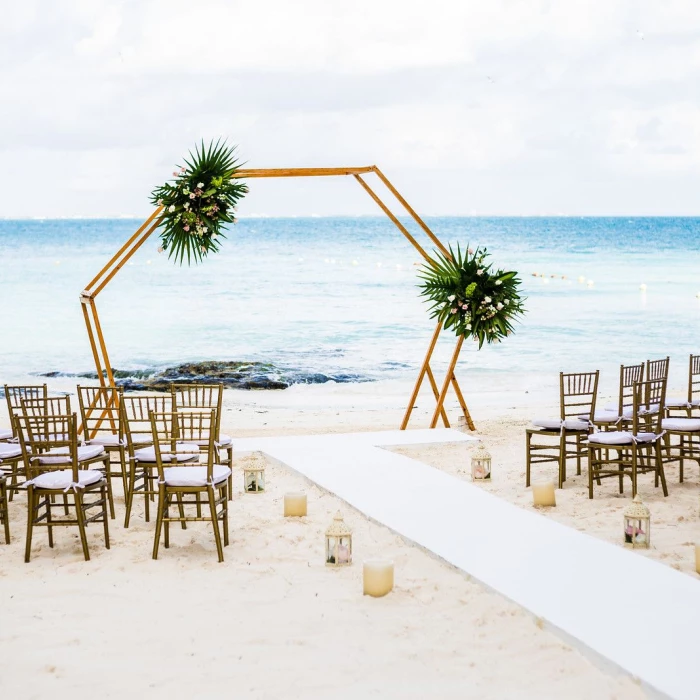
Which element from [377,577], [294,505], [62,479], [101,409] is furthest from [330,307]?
[377,577]

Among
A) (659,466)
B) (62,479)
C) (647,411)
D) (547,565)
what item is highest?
(647,411)

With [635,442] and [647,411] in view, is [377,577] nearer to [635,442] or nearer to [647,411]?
[635,442]

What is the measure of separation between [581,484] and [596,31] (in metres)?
42.8

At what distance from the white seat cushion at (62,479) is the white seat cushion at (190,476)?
42cm

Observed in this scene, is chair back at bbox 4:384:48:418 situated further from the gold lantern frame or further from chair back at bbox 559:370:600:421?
chair back at bbox 559:370:600:421

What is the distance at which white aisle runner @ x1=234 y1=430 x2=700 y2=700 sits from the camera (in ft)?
12.8

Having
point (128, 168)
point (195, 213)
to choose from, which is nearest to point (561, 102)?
point (128, 168)

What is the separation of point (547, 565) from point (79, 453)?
2.98m

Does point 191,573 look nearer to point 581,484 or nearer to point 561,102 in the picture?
point 581,484

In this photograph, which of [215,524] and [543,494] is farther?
[543,494]

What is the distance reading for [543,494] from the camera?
6.40 m

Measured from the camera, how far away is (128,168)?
39375mm

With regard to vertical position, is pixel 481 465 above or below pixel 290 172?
below

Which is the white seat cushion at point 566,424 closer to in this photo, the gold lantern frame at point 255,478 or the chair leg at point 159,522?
the gold lantern frame at point 255,478
